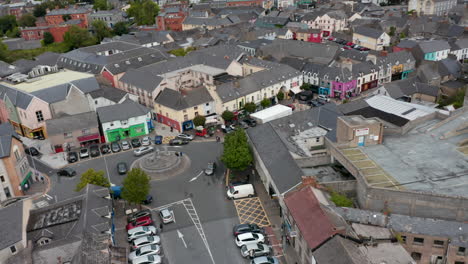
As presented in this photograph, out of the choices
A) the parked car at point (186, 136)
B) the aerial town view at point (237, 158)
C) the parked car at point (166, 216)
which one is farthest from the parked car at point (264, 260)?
the parked car at point (186, 136)

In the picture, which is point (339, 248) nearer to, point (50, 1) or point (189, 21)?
point (189, 21)

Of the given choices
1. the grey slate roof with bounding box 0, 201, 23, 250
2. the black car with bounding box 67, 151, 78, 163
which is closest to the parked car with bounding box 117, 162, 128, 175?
the black car with bounding box 67, 151, 78, 163

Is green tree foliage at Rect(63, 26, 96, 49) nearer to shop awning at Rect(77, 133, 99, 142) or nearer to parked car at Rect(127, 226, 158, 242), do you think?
shop awning at Rect(77, 133, 99, 142)

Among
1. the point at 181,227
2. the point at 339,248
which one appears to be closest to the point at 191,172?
the point at 181,227

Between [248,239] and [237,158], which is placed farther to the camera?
[237,158]

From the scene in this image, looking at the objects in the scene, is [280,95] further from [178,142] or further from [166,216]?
[166,216]

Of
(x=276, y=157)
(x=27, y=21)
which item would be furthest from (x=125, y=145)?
(x=27, y=21)
